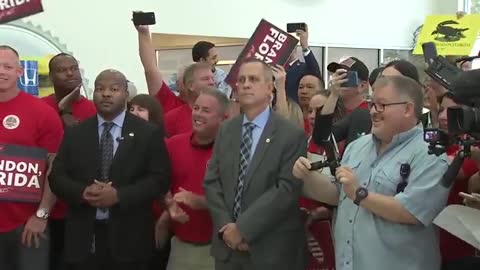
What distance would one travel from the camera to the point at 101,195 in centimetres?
312

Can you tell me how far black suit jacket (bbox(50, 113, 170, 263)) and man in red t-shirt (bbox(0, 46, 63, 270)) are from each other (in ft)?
0.56

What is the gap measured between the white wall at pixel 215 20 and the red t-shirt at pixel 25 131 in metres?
2.74

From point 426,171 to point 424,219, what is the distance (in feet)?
0.57

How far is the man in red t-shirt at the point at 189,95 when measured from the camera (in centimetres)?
390

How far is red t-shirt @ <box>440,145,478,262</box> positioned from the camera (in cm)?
262

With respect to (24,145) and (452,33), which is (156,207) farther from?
(452,33)

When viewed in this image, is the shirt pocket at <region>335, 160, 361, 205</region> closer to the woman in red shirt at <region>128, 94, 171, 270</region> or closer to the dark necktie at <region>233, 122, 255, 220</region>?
the dark necktie at <region>233, 122, 255, 220</region>

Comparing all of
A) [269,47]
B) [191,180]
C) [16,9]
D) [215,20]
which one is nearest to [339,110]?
[269,47]

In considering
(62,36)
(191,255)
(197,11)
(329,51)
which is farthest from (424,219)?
(329,51)

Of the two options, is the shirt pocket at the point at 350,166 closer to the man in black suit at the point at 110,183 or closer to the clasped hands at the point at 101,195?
the man in black suit at the point at 110,183

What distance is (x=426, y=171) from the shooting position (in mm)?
2445

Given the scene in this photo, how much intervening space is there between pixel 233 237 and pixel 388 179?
0.72 metres

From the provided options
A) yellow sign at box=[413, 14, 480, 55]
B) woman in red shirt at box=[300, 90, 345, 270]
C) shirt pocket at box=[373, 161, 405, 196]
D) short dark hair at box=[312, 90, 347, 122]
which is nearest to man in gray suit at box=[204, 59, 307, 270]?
woman in red shirt at box=[300, 90, 345, 270]

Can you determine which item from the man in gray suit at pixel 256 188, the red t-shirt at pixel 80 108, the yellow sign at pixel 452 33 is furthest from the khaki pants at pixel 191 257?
the yellow sign at pixel 452 33
